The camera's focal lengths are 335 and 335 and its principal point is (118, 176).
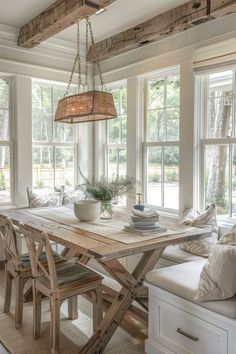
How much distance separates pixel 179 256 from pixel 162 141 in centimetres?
157

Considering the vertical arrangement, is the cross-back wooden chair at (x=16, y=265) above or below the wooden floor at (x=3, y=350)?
above

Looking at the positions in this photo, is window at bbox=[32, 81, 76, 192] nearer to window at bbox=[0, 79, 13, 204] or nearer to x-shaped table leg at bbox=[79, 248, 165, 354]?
window at bbox=[0, 79, 13, 204]

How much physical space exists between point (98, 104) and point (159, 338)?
180 cm

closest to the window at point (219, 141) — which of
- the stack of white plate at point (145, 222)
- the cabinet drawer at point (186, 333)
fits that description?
the stack of white plate at point (145, 222)

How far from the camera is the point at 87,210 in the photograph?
2.87 meters

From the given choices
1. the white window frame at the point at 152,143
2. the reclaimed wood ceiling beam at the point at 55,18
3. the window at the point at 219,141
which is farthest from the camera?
the white window frame at the point at 152,143

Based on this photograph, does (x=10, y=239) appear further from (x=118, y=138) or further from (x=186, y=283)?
(x=118, y=138)

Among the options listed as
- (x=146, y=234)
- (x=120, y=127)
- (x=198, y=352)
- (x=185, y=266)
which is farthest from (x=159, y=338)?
(x=120, y=127)

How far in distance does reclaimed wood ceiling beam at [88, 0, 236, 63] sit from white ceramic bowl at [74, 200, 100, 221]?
1.38 m

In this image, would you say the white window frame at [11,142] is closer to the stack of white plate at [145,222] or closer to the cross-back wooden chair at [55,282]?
the cross-back wooden chair at [55,282]

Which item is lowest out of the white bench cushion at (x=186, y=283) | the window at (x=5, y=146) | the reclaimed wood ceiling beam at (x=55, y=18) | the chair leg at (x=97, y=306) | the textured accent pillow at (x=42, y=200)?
the chair leg at (x=97, y=306)

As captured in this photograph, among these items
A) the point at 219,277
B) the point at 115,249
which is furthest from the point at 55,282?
the point at 219,277

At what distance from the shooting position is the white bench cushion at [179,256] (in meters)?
2.90

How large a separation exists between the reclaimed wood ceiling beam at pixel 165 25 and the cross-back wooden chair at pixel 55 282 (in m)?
1.79
